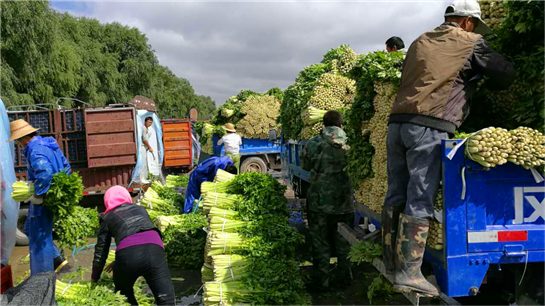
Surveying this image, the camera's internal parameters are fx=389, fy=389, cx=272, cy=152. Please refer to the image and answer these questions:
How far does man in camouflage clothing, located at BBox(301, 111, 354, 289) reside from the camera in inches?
212

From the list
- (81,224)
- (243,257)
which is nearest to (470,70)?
(243,257)

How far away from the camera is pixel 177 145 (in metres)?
15.7

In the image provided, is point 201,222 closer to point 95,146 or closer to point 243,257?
point 243,257

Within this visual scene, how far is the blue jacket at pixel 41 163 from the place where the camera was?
5.63 metres

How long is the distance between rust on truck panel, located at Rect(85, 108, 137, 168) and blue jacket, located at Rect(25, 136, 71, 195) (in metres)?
4.27

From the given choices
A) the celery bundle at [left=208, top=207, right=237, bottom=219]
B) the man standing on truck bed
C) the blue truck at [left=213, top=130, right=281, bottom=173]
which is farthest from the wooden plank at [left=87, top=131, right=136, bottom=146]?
the man standing on truck bed

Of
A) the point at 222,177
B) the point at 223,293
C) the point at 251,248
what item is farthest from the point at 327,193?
the point at 222,177

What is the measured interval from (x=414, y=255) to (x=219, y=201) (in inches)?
143

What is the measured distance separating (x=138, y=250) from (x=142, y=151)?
728cm

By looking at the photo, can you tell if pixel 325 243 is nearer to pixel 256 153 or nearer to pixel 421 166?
pixel 421 166

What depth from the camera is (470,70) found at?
3.07m

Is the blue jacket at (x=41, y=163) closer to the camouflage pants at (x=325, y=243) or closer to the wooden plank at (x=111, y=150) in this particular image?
the camouflage pants at (x=325, y=243)

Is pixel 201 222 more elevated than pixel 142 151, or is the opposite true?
pixel 142 151

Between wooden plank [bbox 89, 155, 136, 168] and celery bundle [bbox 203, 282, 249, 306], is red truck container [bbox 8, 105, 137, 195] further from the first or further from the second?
celery bundle [bbox 203, 282, 249, 306]
